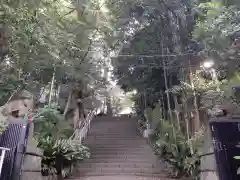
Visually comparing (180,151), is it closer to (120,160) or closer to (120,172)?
(120,172)

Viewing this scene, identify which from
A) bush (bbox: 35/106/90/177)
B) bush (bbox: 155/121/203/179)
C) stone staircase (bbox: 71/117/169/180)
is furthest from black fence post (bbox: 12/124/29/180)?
bush (bbox: 155/121/203/179)

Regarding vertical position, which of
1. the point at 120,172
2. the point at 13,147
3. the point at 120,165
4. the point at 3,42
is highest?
the point at 3,42

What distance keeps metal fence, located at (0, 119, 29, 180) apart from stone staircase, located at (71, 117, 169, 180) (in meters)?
A: 2.75

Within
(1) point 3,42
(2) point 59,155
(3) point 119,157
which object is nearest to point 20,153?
(2) point 59,155

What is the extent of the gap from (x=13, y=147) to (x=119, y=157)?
4502 millimetres

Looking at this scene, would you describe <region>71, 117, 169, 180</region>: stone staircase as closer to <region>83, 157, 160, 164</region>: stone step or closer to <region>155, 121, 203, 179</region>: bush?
<region>83, 157, 160, 164</region>: stone step

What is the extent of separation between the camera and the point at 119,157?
8641 millimetres

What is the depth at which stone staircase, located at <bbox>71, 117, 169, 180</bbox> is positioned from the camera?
759 centimetres

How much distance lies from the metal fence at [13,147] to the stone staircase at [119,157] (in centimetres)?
275

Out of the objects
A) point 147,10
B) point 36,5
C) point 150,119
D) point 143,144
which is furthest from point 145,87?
point 36,5

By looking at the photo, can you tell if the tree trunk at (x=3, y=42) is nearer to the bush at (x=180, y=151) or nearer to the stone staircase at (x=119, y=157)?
the stone staircase at (x=119, y=157)

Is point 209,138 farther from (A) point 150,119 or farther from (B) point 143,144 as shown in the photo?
(A) point 150,119

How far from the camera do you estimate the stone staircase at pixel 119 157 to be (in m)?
7.59

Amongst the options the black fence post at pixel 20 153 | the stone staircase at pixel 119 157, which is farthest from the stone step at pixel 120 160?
the black fence post at pixel 20 153
